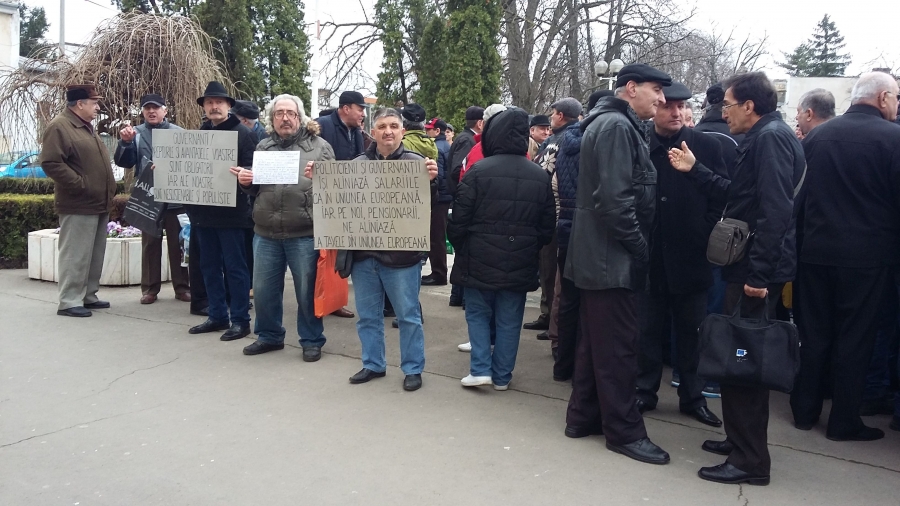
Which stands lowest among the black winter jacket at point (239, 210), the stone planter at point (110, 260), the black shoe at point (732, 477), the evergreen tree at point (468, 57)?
the black shoe at point (732, 477)

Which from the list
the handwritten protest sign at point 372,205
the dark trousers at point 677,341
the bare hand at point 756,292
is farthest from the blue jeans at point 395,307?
the bare hand at point 756,292

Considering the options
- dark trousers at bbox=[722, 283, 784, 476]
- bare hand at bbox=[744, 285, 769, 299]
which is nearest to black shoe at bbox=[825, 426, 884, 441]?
dark trousers at bbox=[722, 283, 784, 476]

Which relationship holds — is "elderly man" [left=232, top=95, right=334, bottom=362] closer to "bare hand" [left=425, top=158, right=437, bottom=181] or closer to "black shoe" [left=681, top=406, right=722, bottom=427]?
"bare hand" [left=425, top=158, right=437, bottom=181]

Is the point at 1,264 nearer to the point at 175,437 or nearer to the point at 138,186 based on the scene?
the point at 138,186

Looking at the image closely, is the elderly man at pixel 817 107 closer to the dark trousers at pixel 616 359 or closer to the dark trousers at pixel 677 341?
the dark trousers at pixel 677 341

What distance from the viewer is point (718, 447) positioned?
441 centimetres

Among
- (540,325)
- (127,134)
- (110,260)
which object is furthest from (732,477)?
(110,260)

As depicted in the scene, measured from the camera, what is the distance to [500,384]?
5.54m

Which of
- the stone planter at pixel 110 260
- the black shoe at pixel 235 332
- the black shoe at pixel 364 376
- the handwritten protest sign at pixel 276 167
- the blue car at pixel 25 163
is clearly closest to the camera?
the black shoe at pixel 364 376

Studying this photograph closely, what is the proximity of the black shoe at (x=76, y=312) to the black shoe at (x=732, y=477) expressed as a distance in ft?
20.2

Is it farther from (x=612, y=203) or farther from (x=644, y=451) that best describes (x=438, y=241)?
(x=644, y=451)

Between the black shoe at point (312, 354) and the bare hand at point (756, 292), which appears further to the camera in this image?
the black shoe at point (312, 354)

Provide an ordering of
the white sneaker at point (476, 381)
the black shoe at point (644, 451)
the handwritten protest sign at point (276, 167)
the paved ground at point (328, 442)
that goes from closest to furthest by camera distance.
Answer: the paved ground at point (328, 442) → the black shoe at point (644, 451) → the white sneaker at point (476, 381) → the handwritten protest sign at point (276, 167)

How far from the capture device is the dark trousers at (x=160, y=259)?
828 cm
